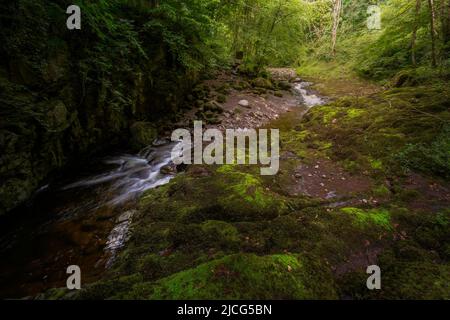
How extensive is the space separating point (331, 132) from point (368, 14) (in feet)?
87.9

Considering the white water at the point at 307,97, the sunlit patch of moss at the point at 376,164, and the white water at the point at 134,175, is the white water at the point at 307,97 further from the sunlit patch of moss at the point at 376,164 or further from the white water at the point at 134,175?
the white water at the point at 134,175

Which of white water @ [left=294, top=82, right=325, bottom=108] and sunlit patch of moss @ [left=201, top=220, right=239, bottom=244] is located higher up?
white water @ [left=294, top=82, right=325, bottom=108]

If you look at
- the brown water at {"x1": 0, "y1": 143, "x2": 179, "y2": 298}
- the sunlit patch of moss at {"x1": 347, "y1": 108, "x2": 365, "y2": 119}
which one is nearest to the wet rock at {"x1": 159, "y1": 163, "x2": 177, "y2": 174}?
the brown water at {"x1": 0, "y1": 143, "x2": 179, "y2": 298}

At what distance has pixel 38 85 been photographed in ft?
17.2

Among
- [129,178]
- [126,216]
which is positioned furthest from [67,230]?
[129,178]

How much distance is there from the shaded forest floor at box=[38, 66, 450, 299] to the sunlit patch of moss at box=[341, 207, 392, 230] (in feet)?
0.05

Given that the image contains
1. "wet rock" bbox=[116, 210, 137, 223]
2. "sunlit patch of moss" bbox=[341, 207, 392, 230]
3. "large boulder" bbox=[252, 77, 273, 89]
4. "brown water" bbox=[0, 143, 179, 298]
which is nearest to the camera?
"sunlit patch of moss" bbox=[341, 207, 392, 230]

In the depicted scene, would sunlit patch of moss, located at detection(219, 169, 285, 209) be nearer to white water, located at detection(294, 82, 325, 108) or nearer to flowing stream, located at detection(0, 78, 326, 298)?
flowing stream, located at detection(0, 78, 326, 298)

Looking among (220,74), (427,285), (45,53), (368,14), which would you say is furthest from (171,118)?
(368,14)

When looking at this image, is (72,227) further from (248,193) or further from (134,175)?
(248,193)

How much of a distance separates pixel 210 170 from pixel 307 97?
1352cm

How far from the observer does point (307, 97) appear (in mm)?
17141

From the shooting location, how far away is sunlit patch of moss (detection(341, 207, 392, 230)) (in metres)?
3.83
